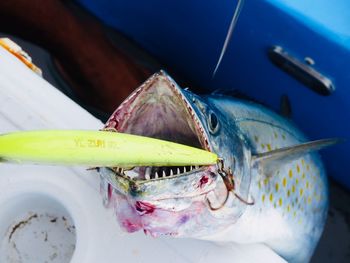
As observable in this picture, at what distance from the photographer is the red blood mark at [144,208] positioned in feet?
2.48

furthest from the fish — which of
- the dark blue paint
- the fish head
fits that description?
the dark blue paint

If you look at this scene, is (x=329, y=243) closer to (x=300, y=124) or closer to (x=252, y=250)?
(x=300, y=124)

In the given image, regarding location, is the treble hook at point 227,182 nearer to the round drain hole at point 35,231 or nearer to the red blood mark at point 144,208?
the red blood mark at point 144,208

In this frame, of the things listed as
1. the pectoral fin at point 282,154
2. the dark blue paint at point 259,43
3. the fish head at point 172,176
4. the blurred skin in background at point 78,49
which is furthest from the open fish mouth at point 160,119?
the blurred skin in background at point 78,49

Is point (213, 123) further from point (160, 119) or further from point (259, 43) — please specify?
point (259, 43)

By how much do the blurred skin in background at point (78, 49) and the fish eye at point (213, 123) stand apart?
848mm

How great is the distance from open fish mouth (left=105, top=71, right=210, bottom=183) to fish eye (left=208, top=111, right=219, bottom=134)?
30 mm

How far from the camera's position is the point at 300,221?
51.4 inches

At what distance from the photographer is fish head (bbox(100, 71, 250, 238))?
0.74 meters

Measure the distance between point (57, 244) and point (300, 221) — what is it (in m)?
0.63

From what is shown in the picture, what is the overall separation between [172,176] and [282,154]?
34 cm

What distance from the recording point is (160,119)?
0.86 metres

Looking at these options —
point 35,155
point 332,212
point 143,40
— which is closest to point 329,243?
point 332,212

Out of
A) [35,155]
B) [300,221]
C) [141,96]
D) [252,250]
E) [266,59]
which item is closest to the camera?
[35,155]
